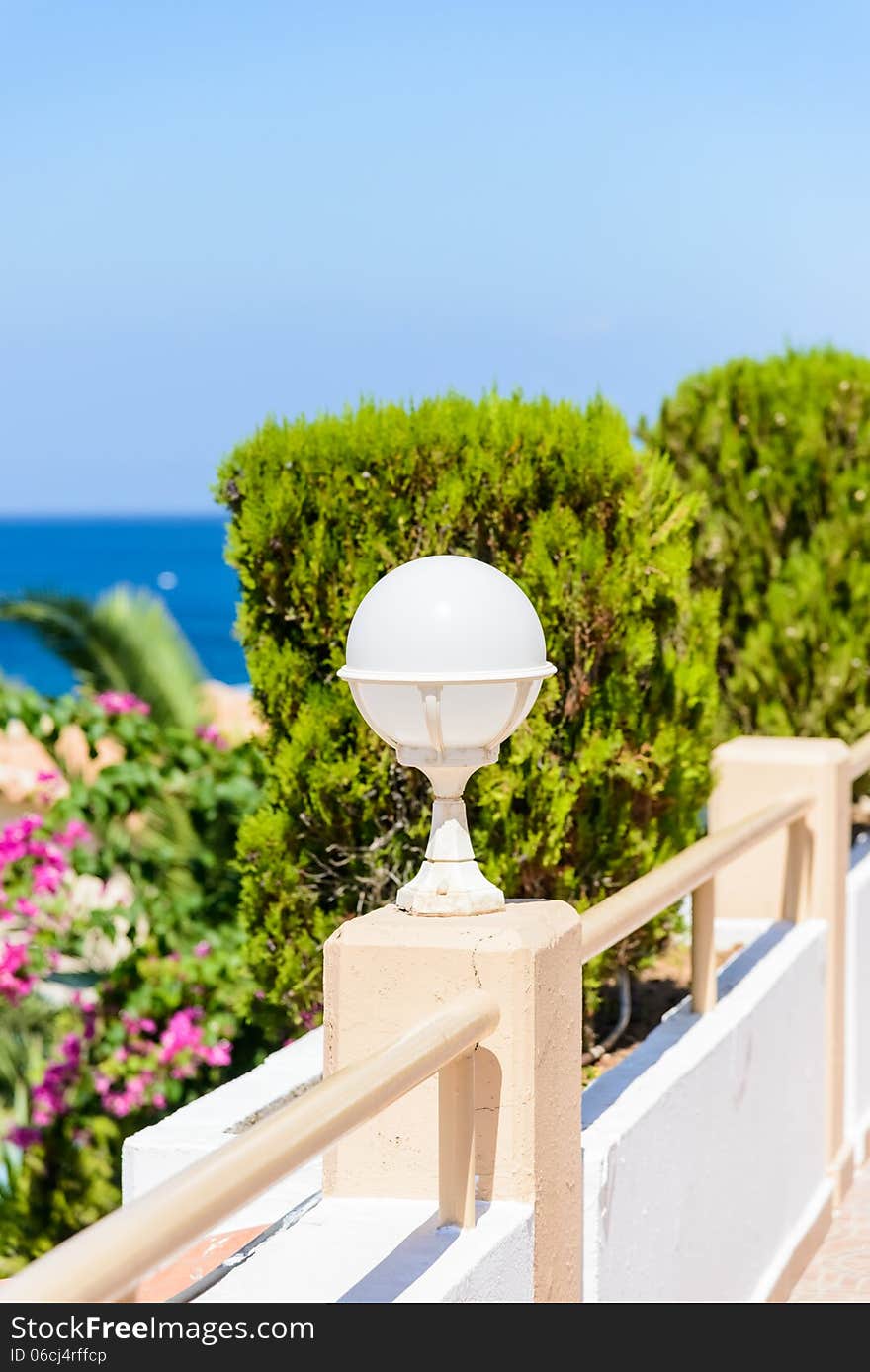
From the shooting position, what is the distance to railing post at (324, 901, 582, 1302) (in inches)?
108

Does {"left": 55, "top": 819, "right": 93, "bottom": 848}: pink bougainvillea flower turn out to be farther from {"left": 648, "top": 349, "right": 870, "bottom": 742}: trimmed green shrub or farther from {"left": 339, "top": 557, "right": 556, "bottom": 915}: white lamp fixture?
{"left": 339, "top": 557, "right": 556, "bottom": 915}: white lamp fixture

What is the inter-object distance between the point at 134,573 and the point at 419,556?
336ft

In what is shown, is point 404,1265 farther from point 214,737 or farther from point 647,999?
point 214,737

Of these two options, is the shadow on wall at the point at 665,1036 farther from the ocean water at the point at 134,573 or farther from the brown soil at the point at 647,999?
the ocean water at the point at 134,573

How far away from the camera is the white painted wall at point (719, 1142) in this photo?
134 inches

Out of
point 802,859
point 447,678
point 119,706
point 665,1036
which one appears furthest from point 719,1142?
point 119,706

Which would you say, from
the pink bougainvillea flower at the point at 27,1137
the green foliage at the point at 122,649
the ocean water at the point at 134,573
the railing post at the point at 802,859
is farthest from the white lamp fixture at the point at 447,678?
the ocean water at the point at 134,573

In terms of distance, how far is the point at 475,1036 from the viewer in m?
2.65

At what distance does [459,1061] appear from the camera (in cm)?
271

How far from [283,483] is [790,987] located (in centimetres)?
192

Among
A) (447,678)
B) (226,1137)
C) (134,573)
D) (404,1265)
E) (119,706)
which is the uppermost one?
(134,573)

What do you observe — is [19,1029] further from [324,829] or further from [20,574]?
[20,574]

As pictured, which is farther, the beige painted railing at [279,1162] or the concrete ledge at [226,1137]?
the concrete ledge at [226,1137]

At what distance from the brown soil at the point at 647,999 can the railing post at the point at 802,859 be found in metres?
0.20
